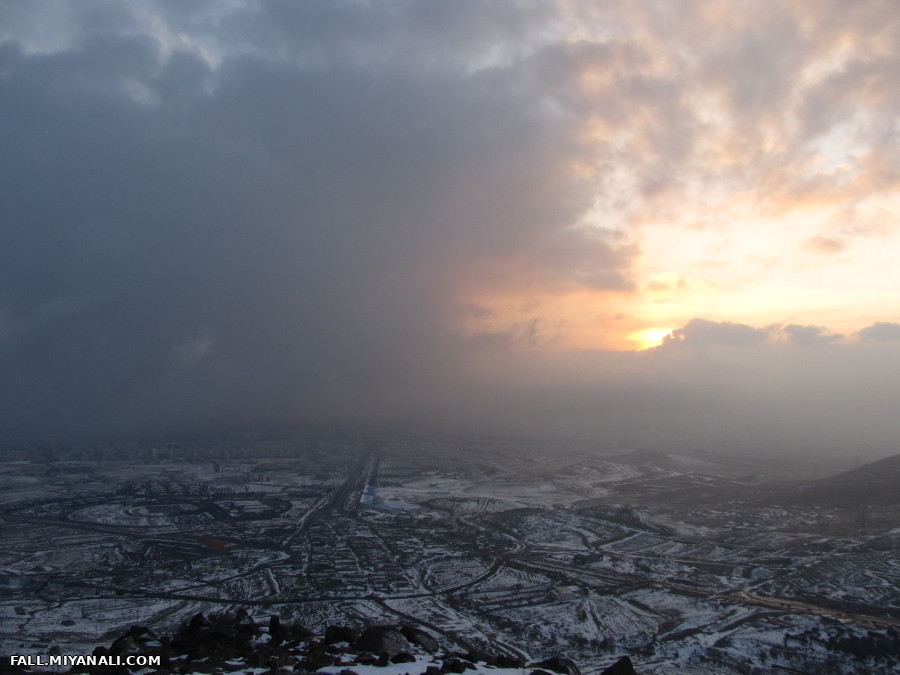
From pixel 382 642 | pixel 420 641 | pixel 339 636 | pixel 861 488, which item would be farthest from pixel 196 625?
pixel 861 488

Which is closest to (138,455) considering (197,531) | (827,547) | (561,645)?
(197,531)

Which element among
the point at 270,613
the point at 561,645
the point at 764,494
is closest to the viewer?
the point at 561,645

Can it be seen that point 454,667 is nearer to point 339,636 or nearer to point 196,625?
point 339,636

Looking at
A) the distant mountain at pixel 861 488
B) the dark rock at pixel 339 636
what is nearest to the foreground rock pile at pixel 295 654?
the dark rock at pixel 339 636

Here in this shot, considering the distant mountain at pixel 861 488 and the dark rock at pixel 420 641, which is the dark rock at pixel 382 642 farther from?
the distant mountain at pixel 861 488

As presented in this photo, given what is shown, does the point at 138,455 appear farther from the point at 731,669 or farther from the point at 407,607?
the point at 731,669

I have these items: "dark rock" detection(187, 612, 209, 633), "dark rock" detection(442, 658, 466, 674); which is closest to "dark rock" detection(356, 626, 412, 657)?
"dark rock" detection(442, 658, 466, 674)
